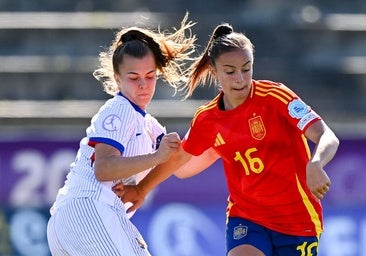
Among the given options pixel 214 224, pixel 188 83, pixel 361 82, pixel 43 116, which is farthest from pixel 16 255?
pixel 361 82

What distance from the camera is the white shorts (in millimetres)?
4734

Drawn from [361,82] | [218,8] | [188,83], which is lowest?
[188,83]

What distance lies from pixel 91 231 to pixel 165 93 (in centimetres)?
662

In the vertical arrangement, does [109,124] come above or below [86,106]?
below

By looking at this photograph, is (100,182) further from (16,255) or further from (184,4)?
(184,4)

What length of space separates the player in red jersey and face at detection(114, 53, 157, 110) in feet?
1.10

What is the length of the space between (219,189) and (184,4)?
3.64m

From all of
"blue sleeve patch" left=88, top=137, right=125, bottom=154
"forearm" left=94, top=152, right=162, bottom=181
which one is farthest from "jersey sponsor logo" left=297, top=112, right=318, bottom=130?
"blue sleeve patch" left=88, top=137, right=125, bottom=154

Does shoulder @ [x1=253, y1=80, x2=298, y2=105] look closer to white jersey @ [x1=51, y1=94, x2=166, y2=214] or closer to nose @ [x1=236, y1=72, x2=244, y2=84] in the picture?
nose @ [x1=236, y1=72, x2=244, y2=84]

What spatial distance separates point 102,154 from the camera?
4824 mm

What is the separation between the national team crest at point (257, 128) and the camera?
5.05 m

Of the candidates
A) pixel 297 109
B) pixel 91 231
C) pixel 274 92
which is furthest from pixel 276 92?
pixel 91 231

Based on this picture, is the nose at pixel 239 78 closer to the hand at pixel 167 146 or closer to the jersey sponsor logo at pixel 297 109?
the jersey sponsor logo at pixel 297 109

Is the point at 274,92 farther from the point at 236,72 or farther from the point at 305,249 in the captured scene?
the point at 305,249
